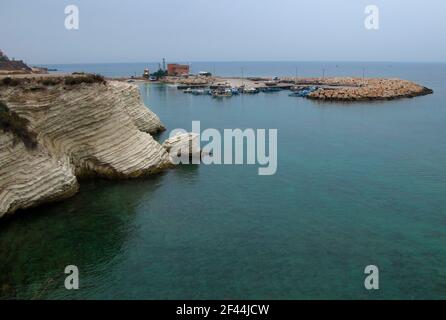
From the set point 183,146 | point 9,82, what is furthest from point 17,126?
point 183,146

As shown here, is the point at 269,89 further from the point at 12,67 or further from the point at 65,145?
the point at 65,145

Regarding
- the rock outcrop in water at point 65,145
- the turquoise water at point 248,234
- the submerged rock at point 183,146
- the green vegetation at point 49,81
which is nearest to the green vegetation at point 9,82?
the rock outcrop in water at point 65,145

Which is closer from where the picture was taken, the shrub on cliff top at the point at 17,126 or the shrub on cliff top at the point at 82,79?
the shrub on cliff top at the point at 17,126

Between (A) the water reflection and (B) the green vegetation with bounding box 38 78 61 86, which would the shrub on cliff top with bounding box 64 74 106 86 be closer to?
(B) the green vegetation with bounding box 38 78 61 86

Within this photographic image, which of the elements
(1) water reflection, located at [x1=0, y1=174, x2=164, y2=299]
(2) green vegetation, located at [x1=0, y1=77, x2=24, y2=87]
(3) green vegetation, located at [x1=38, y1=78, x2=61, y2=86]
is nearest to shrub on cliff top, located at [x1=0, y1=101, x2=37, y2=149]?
(2) green vegetation, located at [x1=0, y1=77, x2=24, y2=87]

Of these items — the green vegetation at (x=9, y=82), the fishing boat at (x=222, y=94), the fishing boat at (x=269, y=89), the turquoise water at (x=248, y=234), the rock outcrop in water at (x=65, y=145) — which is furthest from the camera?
the fishing boat at (x=269, y=89)

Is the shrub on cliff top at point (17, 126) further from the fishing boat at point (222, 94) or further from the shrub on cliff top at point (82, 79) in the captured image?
the fishing boat at point (222, 94)
